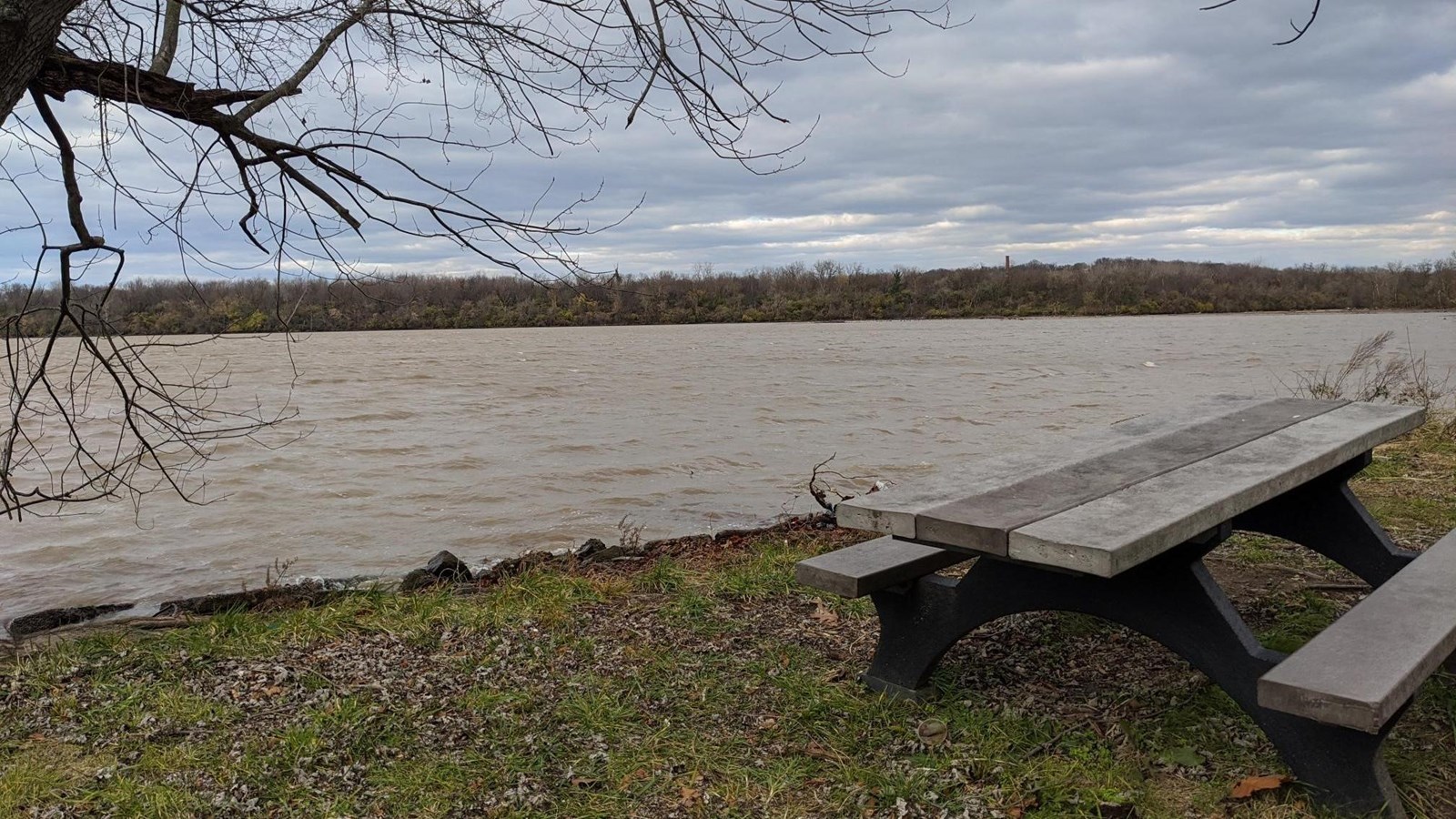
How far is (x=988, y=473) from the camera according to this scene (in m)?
2.78

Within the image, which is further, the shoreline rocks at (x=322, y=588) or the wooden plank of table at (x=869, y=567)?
the shoreline rocks at (x=322, y=588)

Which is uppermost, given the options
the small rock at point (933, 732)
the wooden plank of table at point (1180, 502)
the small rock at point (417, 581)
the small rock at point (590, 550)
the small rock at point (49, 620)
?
the wooden plank of table at point (1180, 502)

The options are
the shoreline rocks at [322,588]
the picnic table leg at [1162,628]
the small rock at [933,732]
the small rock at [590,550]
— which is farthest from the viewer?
the small rock at [590,550]

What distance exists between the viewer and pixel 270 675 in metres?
3.22

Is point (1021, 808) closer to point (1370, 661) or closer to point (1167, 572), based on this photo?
point (1167, 572)

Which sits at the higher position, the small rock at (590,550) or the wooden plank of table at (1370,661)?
the wooden plank of table at (1370,661)

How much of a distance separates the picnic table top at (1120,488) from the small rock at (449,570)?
2.93m

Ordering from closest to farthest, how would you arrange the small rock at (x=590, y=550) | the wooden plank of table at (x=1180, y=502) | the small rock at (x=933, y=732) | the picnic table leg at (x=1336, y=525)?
the wooden plank of table at (x=1180, y=502)
the small rock at (x=933, y=732)
the picnic table leg at (x=1336, y=525)
the small rock at (x=590, y=550)

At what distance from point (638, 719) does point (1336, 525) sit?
2.79 m

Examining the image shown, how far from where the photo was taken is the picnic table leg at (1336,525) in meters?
3.68

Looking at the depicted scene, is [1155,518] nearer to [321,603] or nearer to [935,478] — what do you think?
[935,478]

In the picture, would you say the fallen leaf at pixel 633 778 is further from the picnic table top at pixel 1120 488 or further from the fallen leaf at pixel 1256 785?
the fallen leaf at pixel 1256 785

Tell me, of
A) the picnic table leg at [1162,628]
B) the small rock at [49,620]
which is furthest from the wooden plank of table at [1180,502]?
the small rock at [49,620]

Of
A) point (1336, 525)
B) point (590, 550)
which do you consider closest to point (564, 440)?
point (590, 550)
